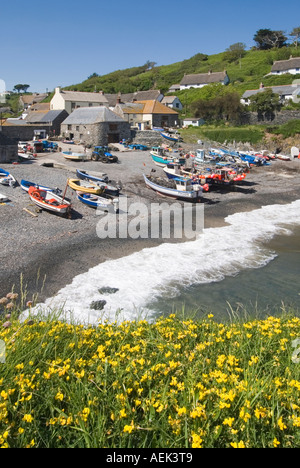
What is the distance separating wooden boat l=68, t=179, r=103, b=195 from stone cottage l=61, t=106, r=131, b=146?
21.6m

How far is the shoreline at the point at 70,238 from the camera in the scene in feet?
50.7

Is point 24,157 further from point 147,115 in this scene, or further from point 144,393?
point 144,393

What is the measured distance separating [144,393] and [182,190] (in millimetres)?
26603

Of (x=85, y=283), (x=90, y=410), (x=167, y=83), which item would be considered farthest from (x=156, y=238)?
(x=167, y=83)

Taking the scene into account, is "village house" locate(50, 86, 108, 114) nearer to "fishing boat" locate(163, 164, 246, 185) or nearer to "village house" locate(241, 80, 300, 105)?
"village house" locate(241, 80, 300, 105)

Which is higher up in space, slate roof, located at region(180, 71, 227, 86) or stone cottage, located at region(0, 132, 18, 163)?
slate roof, located at region(180, 71, 227, 86)

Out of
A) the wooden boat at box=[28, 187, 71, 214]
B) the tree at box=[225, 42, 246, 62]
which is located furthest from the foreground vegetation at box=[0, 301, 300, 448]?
the tree at box=[225, 42, 246, 62]

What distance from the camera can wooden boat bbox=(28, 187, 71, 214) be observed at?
22306mm

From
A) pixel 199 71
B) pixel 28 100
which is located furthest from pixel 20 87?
pixel 199 71

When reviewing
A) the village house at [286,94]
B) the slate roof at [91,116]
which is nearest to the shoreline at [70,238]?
the slate roof at [91,116]

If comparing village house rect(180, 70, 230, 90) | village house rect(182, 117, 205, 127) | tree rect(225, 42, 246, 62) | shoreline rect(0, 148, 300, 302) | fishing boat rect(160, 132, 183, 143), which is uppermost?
tree rect(225, 42, 246, 62)

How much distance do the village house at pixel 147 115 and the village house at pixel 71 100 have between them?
8.86m

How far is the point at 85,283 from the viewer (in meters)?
15.3

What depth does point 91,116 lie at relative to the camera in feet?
160
